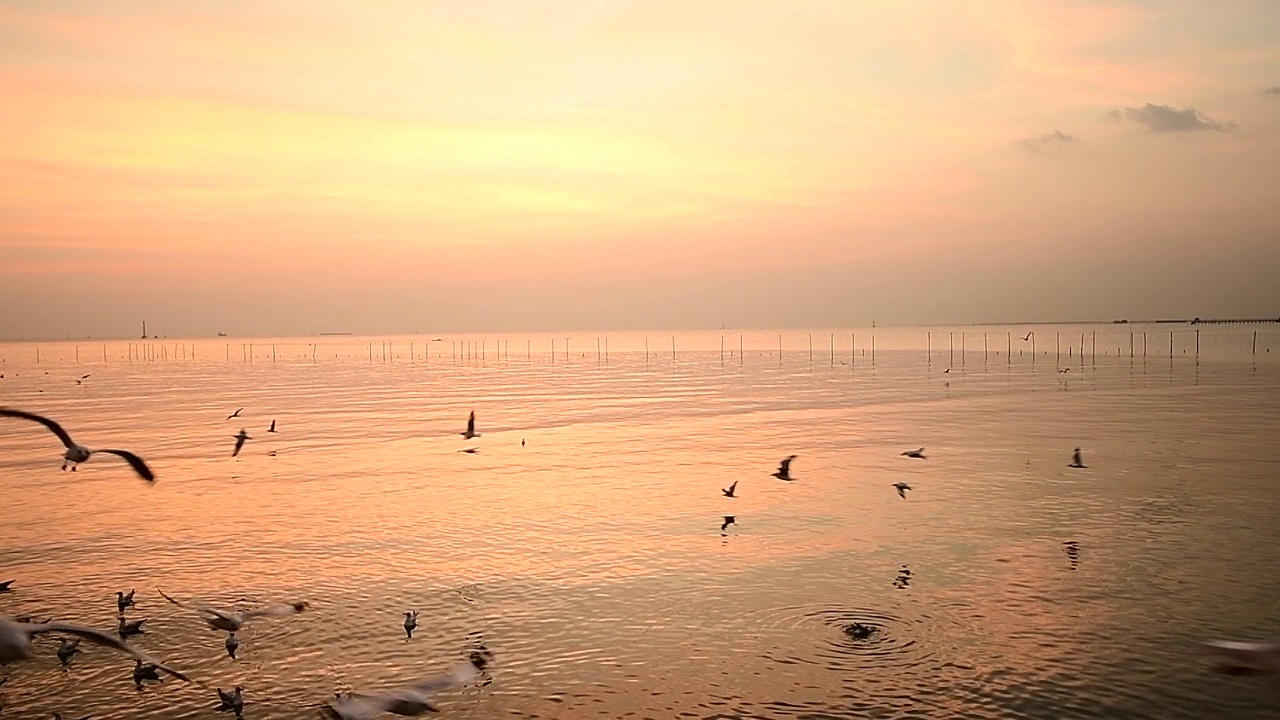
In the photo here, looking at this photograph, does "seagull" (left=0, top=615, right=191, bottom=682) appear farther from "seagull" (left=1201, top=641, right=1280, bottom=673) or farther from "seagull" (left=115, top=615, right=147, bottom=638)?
"seagull" (left=1201, top=641, right=1280, bottom=673)

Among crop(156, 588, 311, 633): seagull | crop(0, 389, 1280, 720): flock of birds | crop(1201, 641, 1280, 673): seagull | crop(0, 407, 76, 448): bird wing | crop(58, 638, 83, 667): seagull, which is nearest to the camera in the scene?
crop(1201, 641, 1280, 673): seagull

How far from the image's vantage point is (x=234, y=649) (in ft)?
58.6

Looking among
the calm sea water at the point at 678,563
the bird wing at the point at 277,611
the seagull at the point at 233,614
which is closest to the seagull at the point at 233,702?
the calm sea water at the point at 678,563

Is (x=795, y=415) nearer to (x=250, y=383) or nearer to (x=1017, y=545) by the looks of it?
(x=1017, y=545)

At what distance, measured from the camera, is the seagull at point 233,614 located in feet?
58.5

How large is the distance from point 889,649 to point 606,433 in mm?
37175

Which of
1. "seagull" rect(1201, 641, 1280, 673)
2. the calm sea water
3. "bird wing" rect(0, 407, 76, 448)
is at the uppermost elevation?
"bird wing" rect(0, 407, 76, 448)

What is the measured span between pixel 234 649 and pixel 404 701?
5849 millimetres

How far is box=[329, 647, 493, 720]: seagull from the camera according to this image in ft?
44.7

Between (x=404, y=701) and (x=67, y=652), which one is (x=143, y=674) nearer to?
(x=67, y=652)

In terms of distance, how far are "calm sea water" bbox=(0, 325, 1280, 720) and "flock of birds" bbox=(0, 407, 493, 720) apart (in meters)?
0.31

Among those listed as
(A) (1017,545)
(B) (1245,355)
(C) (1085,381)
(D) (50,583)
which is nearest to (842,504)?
(A) (1017,545)

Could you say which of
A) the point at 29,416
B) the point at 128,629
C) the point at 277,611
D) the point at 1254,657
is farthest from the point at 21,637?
the point at 1254,657

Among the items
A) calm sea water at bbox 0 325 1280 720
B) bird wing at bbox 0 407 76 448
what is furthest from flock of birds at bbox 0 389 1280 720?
calm sea water at bbox 0 325 1280 720
